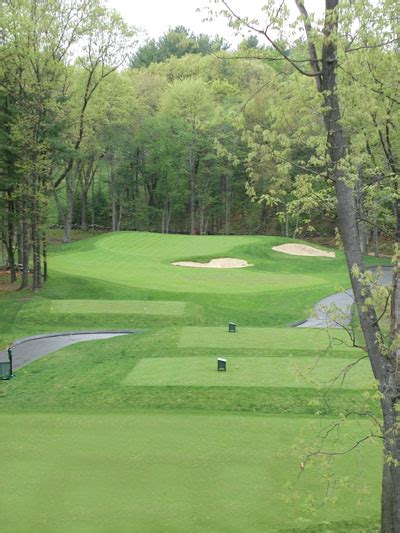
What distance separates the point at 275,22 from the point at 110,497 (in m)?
8.45

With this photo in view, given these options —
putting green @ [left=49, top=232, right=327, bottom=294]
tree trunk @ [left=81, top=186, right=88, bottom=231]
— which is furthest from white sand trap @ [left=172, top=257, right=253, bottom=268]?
tree trunk @ [left=81, top=186, right=88, bottom=231]

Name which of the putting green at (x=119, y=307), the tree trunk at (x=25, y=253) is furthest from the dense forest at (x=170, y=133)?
the putting green at (x=119, y=307)

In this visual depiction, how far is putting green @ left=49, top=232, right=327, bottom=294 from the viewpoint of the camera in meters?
39.1

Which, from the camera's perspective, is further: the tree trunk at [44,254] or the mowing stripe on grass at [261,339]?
the tree trunk at [44,254]

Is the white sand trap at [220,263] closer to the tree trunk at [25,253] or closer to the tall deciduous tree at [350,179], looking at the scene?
the tree trunk at [25,253]

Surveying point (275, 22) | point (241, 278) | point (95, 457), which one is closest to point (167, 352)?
point (95, 457)

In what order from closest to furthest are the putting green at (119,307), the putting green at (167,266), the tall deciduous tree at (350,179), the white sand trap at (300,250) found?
the tall deciduous tree at (350,179) < the putting green at (119,307) < the putting green at (167,266) < the white sand trap at (300,250)

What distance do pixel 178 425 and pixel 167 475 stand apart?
2.97 metres

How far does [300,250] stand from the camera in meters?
57.3

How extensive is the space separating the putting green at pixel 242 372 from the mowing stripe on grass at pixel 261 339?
194cm

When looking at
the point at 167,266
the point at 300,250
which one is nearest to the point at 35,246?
the point at 167,266

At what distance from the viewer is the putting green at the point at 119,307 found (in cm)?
3050

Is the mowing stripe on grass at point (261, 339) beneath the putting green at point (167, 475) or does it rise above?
beneath

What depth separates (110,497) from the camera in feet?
33.5
